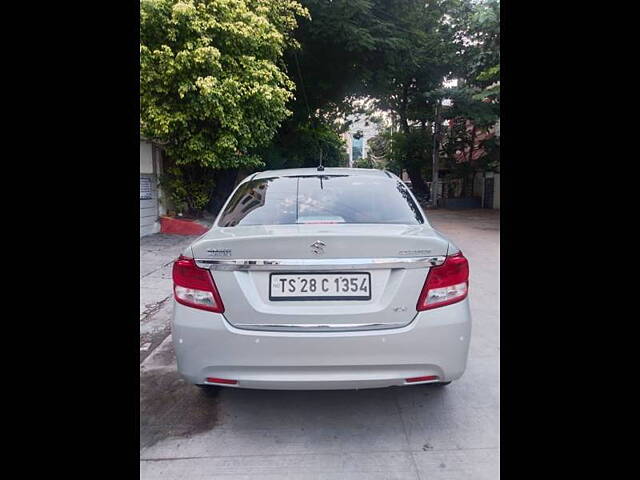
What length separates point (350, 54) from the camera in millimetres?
15430

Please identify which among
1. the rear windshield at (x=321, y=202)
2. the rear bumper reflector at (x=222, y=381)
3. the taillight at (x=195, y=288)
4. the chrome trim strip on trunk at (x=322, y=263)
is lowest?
the rear bumper reflector at (x=222, y=381)

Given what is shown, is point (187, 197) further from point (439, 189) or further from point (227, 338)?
point (439, 189)

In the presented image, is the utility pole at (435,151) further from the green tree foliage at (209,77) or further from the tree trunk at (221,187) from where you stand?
the green tree foliage at (209,77)

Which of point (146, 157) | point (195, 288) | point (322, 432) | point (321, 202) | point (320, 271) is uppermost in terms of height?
point (146, 157)

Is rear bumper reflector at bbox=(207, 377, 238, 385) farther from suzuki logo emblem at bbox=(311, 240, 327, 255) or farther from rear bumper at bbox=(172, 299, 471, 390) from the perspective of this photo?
suzuki logo emblem at bbox=(311, 240, 327, 255)

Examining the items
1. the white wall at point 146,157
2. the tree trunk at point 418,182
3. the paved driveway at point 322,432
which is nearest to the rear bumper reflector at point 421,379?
the paved driveway at point 322,432

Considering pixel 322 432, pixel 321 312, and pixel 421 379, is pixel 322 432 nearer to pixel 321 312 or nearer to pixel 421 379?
pixel 421 379

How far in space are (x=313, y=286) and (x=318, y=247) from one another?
0.64 ft

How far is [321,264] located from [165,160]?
10.4 metres

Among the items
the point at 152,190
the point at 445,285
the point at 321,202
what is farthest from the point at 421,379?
the point at 152,190

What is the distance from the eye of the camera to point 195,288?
216cm

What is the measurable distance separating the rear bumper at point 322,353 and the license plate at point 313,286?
7.1 inches

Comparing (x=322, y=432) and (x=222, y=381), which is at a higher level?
(x=222, y=381)

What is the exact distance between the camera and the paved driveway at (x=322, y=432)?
211 centimetres
